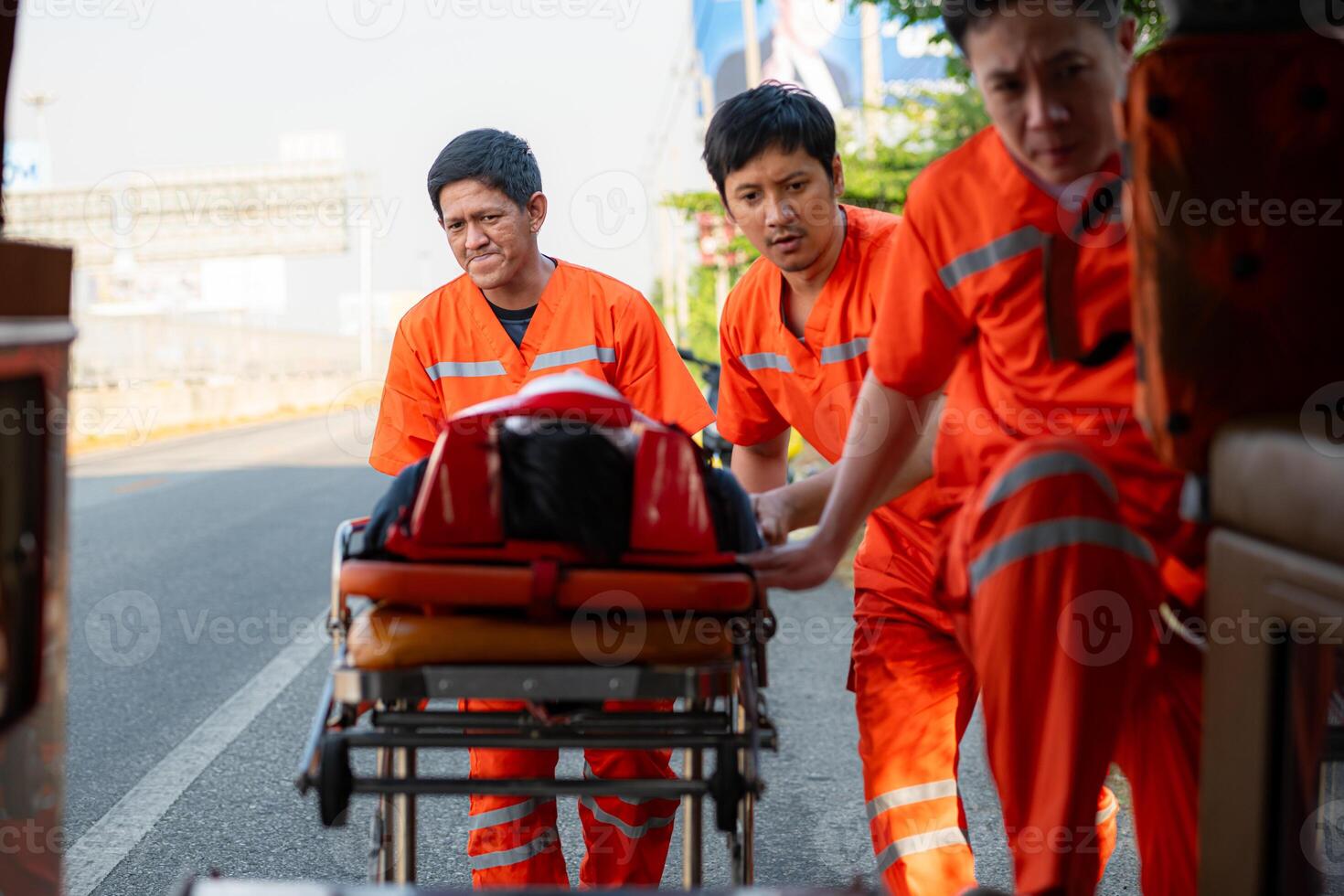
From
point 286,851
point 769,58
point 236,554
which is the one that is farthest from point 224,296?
point 286,851

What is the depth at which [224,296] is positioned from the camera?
82.9 metres

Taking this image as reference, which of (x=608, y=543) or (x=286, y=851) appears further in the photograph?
(x=286, y=851)

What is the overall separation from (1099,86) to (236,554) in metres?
9.18

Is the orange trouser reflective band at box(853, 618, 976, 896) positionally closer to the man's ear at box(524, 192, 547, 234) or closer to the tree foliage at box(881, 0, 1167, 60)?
the man's ear at box(524, 192, 547, 234)

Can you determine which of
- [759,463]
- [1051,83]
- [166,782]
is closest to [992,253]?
[1051,83]

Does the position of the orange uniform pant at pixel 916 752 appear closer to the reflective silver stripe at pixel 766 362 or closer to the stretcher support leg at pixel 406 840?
the reflective silver stripe at pixel 766 362

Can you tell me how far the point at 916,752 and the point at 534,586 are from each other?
122 cm

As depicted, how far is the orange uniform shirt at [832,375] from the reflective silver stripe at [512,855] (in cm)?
89

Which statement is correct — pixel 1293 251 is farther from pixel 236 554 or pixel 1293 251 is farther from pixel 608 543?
pixel 236 554

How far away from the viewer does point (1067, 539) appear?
5.73ft

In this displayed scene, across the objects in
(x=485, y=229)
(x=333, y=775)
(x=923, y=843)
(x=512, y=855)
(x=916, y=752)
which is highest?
(x=485, y=229)

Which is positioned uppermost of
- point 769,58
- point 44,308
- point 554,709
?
point 769,58

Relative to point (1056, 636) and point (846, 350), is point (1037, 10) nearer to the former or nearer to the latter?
point (1056, 636)

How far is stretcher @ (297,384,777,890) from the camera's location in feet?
6.71
